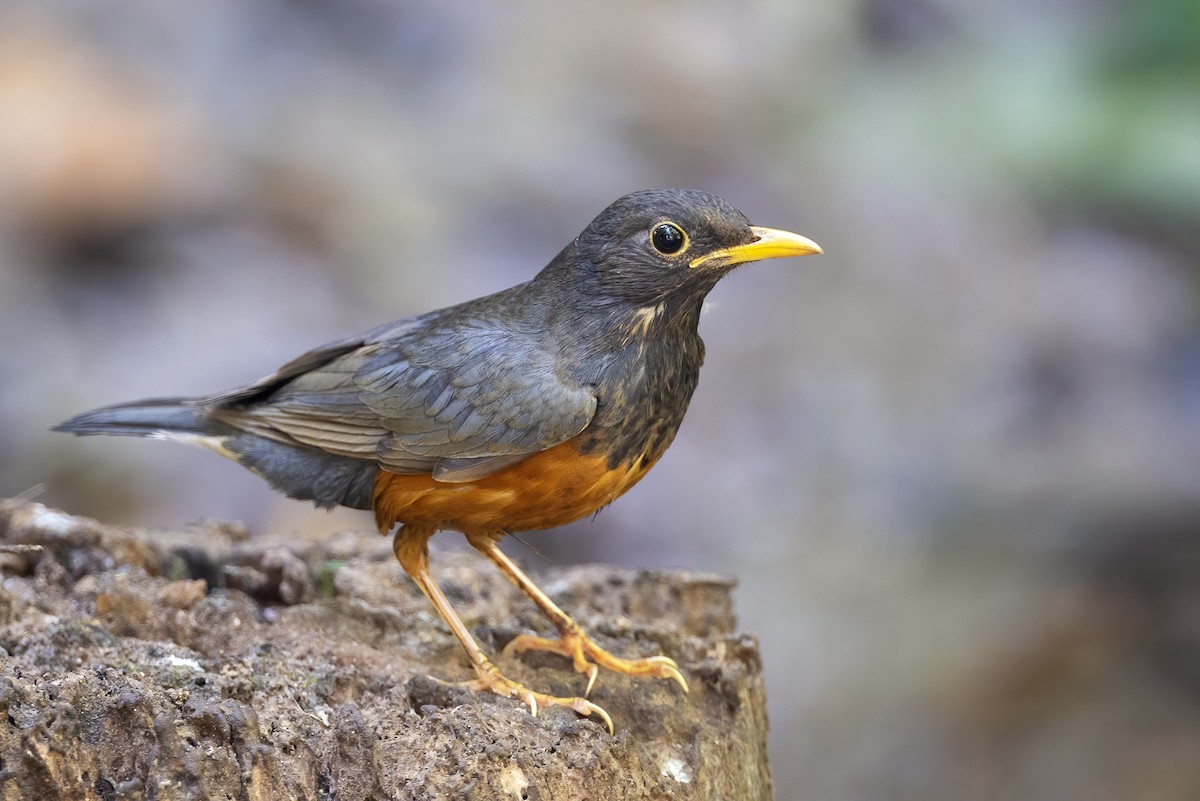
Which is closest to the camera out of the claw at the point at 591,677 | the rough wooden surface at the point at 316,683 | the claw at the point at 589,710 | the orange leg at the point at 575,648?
the rough wooden surface at the point at 316,683

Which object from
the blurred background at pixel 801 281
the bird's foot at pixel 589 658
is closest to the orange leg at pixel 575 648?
the bird's foot at pixel 589 658

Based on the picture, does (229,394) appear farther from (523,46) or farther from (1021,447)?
(523,46)

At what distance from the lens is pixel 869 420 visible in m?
11.1

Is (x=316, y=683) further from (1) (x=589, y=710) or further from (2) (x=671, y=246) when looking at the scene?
(2) (x=671, y=246)

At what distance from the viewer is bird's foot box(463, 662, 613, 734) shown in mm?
4363

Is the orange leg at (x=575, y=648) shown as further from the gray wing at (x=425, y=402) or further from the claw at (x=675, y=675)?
the gray wing at (x=425, y=402)

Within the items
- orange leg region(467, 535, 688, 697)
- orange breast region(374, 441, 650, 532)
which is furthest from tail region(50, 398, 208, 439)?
orange leg region(467, 535, 688, 697)

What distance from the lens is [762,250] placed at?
183 inches

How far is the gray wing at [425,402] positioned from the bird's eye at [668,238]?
591mm

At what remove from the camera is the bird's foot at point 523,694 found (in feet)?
14.3

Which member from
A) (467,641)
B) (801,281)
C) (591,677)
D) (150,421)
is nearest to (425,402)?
(467,641)

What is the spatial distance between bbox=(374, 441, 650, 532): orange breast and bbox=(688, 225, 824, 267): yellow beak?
Answer: 2.60ft

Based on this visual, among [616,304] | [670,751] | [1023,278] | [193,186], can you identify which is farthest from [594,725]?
[1023,278]

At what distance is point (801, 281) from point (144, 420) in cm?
778
